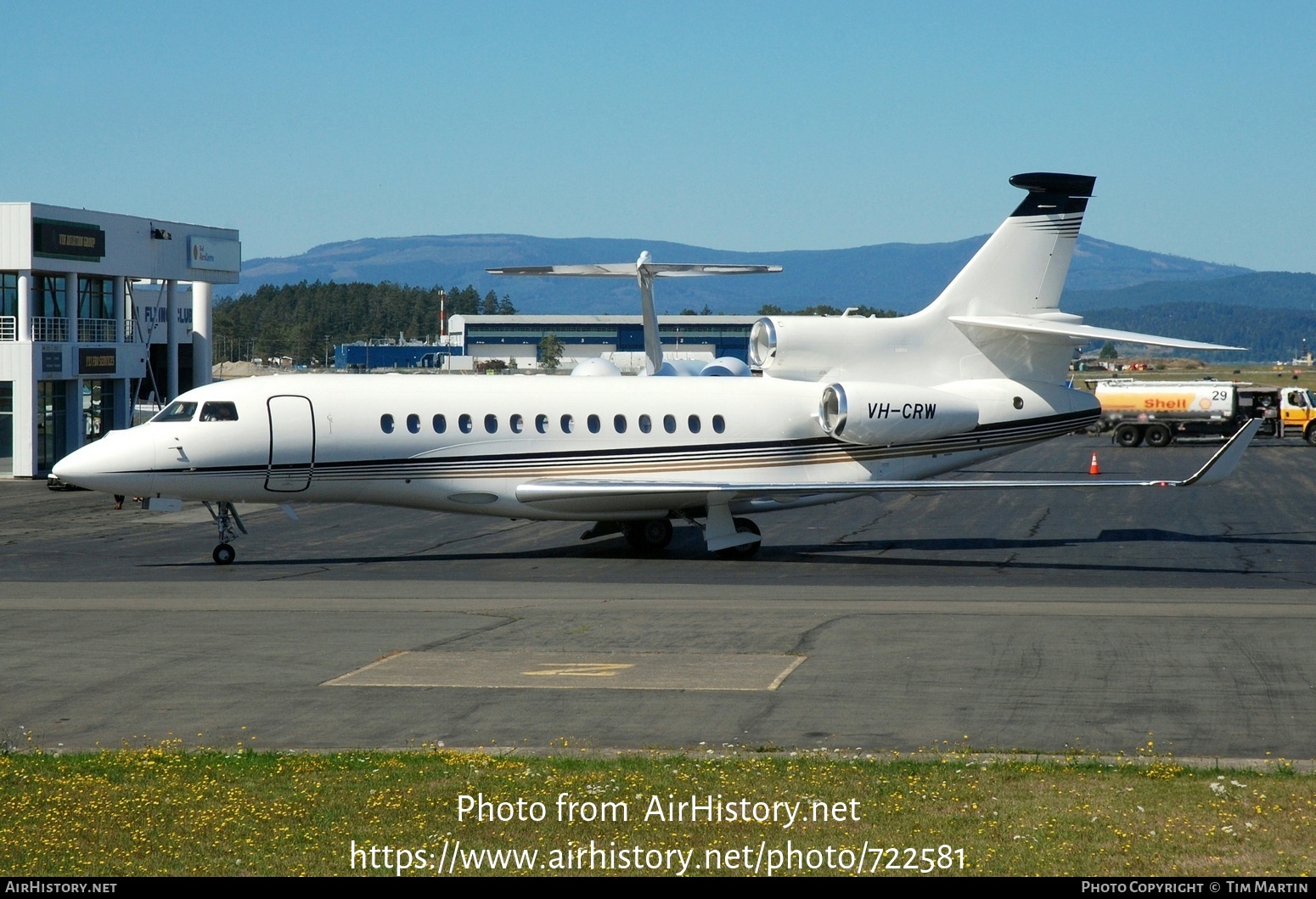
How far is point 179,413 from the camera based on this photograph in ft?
79.0

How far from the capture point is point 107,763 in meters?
10.8

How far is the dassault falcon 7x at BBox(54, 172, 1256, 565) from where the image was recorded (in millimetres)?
23969

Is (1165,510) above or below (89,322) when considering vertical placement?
below

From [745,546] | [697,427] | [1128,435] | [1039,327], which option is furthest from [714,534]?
[1128,435]

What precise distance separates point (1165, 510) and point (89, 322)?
122ft

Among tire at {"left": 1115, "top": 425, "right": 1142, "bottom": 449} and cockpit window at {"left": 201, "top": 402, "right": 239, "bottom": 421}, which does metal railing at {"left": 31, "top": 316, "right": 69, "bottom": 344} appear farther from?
tire at {"left": 1115, "top": 425, "right": 1142, "bottom": 449}

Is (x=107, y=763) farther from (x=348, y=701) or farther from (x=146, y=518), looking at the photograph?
(x=146, y=518)

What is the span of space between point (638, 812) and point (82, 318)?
4711 cm

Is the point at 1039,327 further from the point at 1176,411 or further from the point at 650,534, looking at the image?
the point at 1176,411

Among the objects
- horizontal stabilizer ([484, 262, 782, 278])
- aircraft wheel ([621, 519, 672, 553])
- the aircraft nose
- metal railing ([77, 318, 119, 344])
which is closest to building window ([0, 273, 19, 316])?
metal railing ([77, 318, 119, 344])

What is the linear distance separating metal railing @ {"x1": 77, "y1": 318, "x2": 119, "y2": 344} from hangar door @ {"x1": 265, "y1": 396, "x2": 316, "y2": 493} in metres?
29.5

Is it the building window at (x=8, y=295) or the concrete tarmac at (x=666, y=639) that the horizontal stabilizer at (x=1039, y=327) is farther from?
the building window at (x=8, y=295)

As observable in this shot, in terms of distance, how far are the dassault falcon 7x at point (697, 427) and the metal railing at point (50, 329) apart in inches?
1016

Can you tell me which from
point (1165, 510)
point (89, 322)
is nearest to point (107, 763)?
point (1165, 510)
